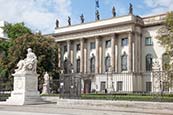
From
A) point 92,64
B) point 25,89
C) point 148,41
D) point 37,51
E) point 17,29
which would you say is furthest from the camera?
point 92,64

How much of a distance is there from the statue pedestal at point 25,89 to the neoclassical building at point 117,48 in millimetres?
29390

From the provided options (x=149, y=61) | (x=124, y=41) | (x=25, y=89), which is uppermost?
(x=124, y=41)

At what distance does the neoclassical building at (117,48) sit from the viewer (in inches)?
2397

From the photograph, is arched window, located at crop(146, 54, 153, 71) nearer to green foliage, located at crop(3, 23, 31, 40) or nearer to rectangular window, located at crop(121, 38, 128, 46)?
rectangular window, located at crop(121, 38, 128, 46)

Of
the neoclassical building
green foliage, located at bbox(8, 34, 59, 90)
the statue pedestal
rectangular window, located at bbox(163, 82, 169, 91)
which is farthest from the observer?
the neoclassical building

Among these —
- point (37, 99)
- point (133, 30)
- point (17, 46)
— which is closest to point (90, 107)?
point (37, 99)

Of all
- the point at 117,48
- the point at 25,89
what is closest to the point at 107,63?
the point at 117,48

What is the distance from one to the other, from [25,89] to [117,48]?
3823 centimetres

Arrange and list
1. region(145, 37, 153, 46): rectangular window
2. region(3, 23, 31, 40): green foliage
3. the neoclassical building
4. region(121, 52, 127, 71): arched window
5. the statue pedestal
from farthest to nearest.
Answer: region(121, 52, 127, 71): arched window < region(145, 37, 153, 46): rectangular window < the neoclassical building < region(3, 23, 31, 40): green foliage < the statue pedestal

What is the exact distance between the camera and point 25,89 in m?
28.3

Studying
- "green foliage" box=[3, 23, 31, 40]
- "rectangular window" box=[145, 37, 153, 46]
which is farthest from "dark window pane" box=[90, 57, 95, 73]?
"green foliage" box=[3, 23, 31, 40]

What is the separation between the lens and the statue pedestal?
28.3 meters

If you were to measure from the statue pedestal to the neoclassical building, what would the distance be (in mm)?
29390

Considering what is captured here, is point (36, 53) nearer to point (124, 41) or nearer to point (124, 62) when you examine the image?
point (124, 62)
